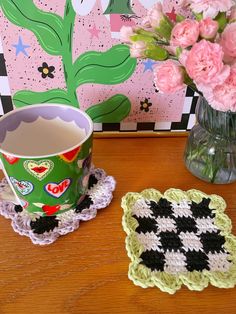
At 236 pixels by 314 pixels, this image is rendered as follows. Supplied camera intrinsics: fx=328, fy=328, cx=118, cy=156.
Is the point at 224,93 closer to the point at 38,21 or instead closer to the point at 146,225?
the point at 146,225

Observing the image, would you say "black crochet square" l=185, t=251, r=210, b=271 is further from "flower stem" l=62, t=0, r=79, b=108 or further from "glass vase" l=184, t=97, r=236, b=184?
"flower stem" l=62, t=0, r=79, b=108

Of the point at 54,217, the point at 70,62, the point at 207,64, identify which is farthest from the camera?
the point at 70,62

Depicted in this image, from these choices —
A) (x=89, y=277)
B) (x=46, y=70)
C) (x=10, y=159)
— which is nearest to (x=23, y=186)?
(x=10, y=159)

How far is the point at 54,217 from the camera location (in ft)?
1.57

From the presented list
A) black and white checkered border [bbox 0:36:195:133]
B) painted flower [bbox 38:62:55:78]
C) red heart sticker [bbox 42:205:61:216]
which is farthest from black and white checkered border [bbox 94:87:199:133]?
red heart sticker [bbox 42:205:61:216]

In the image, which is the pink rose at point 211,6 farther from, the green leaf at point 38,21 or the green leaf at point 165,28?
the green leaf at point 38,21

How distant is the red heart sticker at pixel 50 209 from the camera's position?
0.47 m

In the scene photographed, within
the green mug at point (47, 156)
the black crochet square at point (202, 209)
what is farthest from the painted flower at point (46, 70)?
the black crochet square at point (202, 209)

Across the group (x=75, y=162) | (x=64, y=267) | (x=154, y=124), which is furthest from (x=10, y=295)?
(x=154, y=124)

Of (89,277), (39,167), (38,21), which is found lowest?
(89,277)

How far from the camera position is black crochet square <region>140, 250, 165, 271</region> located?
1.34ft

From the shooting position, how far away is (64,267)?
418 mm

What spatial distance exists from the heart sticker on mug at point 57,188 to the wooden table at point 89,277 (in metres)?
0.06

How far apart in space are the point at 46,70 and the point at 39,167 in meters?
0.25
